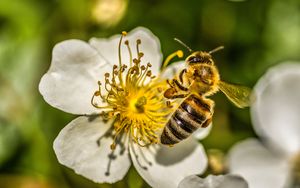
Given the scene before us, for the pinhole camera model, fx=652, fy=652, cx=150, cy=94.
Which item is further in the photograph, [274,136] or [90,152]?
[274,136]

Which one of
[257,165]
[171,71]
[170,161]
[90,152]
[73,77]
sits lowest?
[257,165]

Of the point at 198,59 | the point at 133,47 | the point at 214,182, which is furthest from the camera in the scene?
the point at 133,47

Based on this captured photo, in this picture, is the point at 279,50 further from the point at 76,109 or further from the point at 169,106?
the point at 76,109

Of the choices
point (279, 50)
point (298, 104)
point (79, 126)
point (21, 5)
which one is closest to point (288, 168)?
point (298, 104)

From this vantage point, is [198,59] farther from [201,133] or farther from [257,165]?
[257,165]

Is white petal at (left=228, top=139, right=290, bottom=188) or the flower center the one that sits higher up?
the flower center

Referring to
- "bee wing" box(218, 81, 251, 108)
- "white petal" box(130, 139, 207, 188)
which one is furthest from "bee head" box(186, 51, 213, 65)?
"white petal" box(130, 139, 207, 188)

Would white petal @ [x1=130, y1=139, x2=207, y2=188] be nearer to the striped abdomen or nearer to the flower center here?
the flower center

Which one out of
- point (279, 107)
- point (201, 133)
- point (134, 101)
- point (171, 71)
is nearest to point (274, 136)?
point (279, 107)
